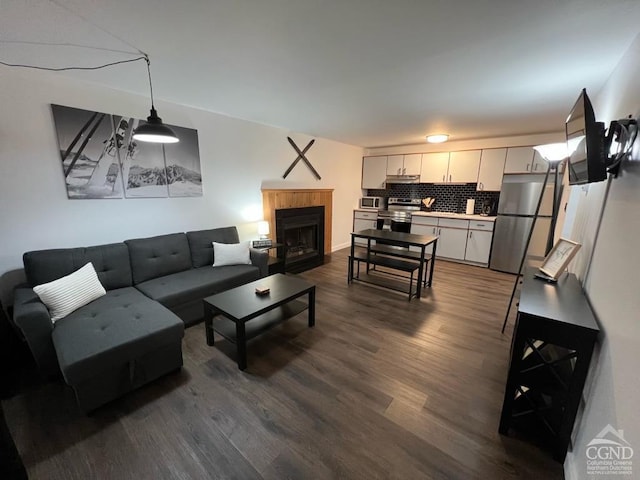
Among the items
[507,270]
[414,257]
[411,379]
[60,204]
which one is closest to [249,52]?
[60,204]

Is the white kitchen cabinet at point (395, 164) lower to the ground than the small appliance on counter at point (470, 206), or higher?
higher

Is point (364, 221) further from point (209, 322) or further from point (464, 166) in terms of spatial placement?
point (209, 322)

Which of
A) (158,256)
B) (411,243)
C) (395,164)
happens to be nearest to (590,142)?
(411,243)

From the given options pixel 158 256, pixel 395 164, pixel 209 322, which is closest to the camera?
pixel 209 322

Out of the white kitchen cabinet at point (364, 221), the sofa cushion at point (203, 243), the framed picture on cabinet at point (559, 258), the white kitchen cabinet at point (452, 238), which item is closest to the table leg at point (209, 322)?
the sofa cushion at point (203, 243)

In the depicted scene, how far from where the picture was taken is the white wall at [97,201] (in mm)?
2092

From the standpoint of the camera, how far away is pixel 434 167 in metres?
5.20

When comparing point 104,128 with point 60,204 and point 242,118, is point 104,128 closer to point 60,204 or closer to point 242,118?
point 60,204

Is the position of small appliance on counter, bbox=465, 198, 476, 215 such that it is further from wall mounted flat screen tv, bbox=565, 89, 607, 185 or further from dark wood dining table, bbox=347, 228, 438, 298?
wall mounted flat screen tv, bbox=565, 89, 607, 185

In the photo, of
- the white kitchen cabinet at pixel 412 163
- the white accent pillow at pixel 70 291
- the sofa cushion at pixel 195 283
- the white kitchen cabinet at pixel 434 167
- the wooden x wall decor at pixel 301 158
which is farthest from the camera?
the white kitchen cabinet at pixel 412 163

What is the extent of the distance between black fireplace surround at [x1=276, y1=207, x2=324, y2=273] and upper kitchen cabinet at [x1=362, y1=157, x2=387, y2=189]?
1839 millimetres

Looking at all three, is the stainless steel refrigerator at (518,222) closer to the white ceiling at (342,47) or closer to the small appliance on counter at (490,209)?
the small appliance on counter at (490,209)

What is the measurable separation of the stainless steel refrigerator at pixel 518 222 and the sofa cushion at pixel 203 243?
451 centimetres

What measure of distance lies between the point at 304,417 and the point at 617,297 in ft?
5.78
